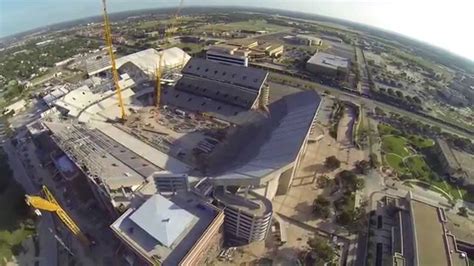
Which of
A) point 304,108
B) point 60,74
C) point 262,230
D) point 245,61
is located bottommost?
point 262,230

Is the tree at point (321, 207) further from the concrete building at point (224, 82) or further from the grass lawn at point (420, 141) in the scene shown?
the grass lawn at point (420, 141)

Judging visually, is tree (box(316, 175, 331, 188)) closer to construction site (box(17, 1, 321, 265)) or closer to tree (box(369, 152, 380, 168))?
construction site (box(17, 1, 321, 265))

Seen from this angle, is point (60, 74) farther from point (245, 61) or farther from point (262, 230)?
point (262, 230)

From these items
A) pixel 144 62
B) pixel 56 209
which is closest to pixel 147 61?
pixel 144 62

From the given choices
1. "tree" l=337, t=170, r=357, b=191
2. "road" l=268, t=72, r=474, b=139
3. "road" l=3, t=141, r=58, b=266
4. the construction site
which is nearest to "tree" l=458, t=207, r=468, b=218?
"tree" l=337, t=170, r=357, b=191

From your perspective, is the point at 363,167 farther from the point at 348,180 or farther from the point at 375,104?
the point at 375,104

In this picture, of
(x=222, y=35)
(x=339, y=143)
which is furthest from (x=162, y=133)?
(x=222, y=35)
